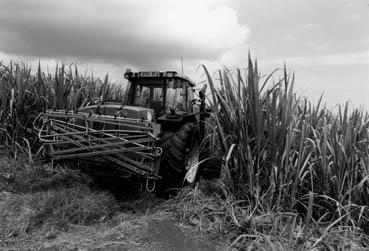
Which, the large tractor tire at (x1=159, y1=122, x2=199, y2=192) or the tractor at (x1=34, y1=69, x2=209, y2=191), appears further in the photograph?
the large tractor tire at (x1=159, y1=122, x2=199, y2=192)

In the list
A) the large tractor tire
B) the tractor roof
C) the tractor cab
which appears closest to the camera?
the large tractor tire

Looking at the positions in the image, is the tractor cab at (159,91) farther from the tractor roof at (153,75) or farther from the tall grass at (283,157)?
the tall grass at (283,157)

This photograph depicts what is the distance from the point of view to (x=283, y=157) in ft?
10.4

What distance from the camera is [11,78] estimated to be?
17.2ft

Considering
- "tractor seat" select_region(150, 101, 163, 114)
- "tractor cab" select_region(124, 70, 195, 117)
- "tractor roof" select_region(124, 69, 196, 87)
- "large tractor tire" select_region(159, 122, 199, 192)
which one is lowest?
"large tractor tire" select_region(159, 122, 199, 192)

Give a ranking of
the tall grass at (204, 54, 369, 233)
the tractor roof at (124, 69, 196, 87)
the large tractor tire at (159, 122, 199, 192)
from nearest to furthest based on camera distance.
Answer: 1. the tall grass at (204, 54, 369, 233)
2. the large tractor tire at (159, 122, 199, 192)
3. the tractor roof at (124, 69, 196, 87)

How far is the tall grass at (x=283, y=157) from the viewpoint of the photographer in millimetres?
3203

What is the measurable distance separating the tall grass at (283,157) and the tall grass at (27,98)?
2.83 m

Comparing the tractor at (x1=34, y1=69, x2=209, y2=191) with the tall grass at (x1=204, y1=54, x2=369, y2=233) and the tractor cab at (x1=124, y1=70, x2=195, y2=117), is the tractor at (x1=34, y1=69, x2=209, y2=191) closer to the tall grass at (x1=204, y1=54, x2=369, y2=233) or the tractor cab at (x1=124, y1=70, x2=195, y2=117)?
the tractor cab at (x1=124, y1=70, x2=195, y2=117)

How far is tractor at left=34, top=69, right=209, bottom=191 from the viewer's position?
3.68 metres

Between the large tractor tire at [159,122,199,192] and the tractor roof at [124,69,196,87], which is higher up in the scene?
the tractor roof at [124,69,196,87]

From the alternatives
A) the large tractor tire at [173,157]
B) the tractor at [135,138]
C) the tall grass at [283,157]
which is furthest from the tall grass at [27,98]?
the tall grass at [283,157]

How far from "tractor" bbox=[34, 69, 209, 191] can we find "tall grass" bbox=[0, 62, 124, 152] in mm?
878

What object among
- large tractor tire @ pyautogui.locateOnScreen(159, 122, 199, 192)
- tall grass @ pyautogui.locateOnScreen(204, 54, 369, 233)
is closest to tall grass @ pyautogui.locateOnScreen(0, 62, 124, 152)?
large tractor tire @ pyautogui.locateOnScreen(159, 122, 199, 192)
